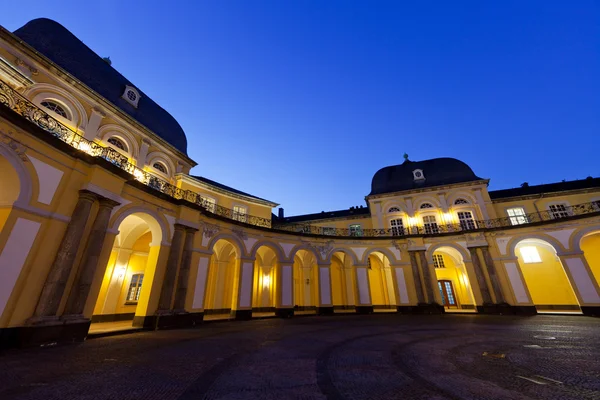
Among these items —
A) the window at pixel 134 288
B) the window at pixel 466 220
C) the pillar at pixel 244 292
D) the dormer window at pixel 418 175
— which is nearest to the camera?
the window at pixel 134 288

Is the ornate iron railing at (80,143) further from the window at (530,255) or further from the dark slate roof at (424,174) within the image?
the window at (530,255)

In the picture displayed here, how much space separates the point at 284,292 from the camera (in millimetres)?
16484

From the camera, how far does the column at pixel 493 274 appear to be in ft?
55.6

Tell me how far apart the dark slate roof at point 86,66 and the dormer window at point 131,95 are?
24 cm

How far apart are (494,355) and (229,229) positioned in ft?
43.3

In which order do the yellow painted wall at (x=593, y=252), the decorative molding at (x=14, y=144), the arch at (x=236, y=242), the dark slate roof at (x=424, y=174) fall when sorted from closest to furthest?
the decorative molding at (x=14, y=144), the arch at (x=236, y=242), the yellow painted wall at (x=593, y=252), the dark slate roof at (x=424, y=174)

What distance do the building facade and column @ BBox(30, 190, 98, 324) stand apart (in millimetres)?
35

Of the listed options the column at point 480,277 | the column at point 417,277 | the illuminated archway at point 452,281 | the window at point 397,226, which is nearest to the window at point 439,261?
the illuminated archway at point 452,281

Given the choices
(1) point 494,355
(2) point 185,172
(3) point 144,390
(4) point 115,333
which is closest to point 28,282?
(4) point 115,333

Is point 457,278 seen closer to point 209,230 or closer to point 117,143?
point 209,230

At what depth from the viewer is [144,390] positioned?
3564 mm

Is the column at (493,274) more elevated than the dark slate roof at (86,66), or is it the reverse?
the dark slate roof at (86,66)

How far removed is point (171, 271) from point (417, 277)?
17263 millimetres

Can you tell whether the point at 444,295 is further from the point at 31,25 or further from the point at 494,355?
the point at 31,25
